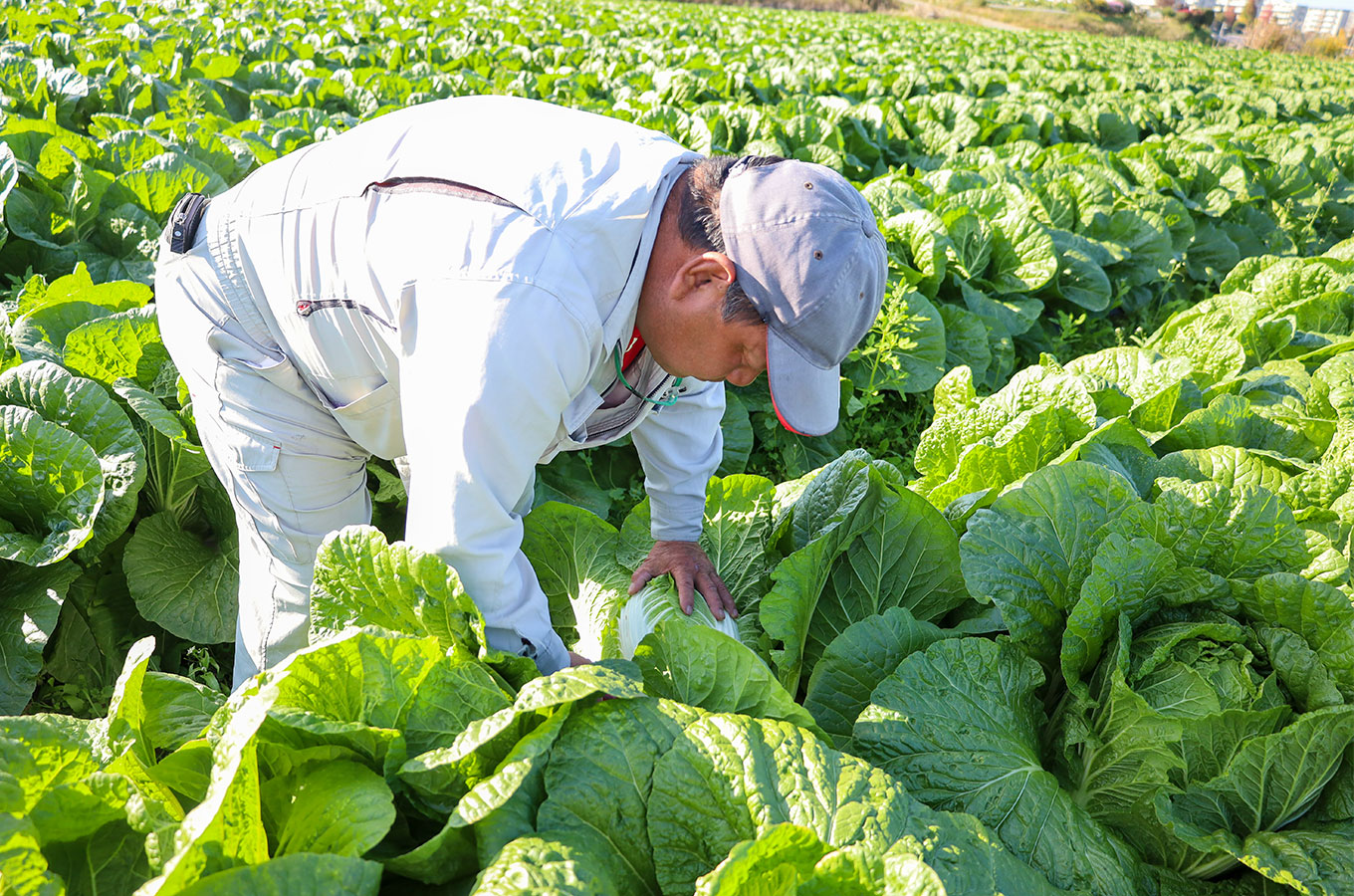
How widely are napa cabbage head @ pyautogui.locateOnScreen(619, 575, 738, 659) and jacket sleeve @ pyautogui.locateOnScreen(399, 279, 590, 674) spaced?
66cm

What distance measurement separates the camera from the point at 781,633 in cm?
227

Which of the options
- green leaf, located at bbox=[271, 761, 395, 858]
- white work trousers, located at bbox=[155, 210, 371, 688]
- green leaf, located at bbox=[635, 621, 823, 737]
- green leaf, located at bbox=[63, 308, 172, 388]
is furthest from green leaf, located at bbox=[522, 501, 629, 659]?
green leaf, located at bbox=[63, 308, 172, 388]

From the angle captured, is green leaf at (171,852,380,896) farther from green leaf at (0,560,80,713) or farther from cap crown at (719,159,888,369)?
green leaf at (0,560,80,713)

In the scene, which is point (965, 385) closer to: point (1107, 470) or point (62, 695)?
point (1107, 470)

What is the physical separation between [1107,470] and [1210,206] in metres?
5.99

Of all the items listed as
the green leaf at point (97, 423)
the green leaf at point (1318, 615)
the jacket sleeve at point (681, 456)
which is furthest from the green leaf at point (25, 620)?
the green leaf at point (1318, 615)

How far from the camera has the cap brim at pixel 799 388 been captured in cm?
185

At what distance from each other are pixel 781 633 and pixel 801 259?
976 mm

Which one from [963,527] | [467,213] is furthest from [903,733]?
[467,213]

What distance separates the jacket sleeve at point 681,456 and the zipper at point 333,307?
82 centimetres

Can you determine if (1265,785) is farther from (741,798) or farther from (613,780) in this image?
(613,780)

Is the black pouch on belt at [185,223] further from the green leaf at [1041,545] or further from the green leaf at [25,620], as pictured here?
the green leaf at [1041,545]

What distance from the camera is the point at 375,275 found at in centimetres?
183

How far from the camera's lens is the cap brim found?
6.07 ft
